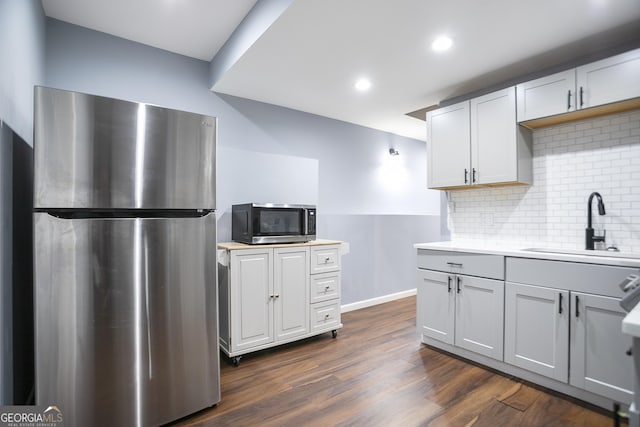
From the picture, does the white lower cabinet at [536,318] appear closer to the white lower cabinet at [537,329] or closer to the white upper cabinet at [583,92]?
the white lower cabinet at [537,329]

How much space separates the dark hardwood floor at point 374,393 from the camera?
73.2 inches

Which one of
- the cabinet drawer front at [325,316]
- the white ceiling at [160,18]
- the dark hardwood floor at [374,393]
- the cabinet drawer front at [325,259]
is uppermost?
the white ceiling at [160,18]

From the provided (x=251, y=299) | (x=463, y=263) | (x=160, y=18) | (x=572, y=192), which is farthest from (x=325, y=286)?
(x=160, y=18)

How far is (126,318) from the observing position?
1.65 metres

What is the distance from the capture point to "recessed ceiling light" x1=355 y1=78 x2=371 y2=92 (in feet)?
9.33

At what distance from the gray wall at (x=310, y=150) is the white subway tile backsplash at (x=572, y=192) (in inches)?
59.3

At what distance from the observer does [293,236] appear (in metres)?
2.94

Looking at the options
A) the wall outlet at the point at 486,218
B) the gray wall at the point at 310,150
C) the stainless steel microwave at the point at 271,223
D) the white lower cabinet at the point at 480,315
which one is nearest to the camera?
the white lower cabinet at the point at 480,315

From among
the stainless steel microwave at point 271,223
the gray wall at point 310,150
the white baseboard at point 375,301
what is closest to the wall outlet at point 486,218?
the gray wall at point 310,150

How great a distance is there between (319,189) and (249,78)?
1489mm

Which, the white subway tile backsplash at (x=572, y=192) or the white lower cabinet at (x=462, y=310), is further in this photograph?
the white lower cabinet at (x=462, y=310)

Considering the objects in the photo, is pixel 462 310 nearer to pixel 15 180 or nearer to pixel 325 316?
pixel 325 316

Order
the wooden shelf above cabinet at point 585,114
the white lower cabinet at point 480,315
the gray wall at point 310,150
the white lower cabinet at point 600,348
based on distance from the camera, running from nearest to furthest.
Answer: the white lower cabinet at point 600,348 < the wooden shelf above cabinet at point 585,114 < the white lower cabinet at point 480,315 < the gray wall at point 310,150

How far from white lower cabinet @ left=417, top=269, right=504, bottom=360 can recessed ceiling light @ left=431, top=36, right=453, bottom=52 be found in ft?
5.67
